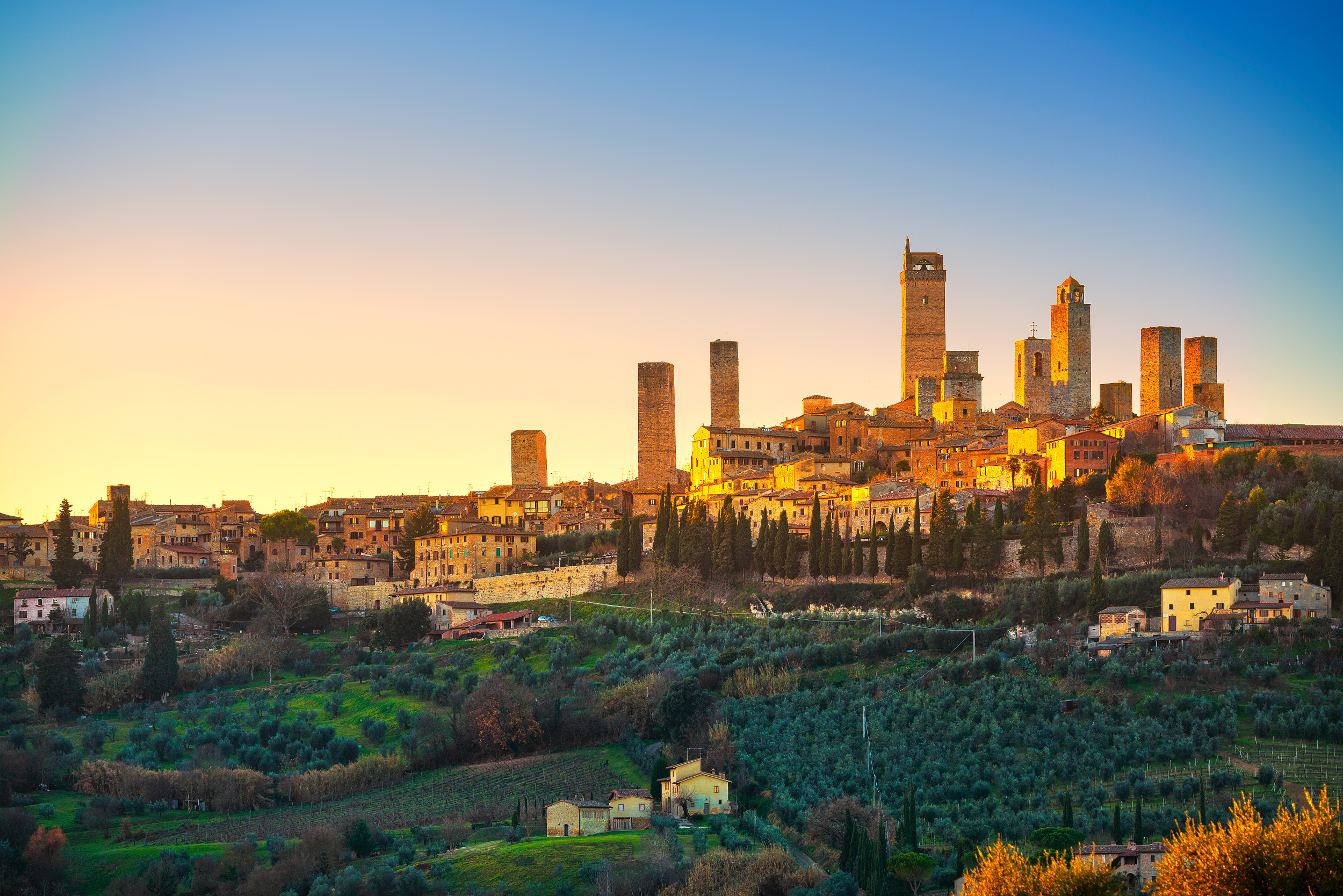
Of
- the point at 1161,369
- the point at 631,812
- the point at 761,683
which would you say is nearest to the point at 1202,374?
the point at 1161,369

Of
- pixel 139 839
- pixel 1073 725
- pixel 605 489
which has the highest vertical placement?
pixel 605 489

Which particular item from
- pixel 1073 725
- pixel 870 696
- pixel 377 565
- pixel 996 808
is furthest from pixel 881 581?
pixel 377 565

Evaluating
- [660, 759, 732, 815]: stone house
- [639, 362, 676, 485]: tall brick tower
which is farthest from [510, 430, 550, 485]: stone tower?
[660, 759, 732, 815]: stone house

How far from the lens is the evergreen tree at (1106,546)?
45.4 meters

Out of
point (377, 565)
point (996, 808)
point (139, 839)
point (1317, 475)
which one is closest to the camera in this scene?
point (996, 808)

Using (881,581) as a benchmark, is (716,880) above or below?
below

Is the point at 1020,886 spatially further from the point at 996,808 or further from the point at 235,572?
the point at 235,572

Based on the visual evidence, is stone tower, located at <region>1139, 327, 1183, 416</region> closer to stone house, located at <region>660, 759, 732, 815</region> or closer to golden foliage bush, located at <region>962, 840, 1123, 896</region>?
stone house, located at <region>660, 759, 732, 815</region>

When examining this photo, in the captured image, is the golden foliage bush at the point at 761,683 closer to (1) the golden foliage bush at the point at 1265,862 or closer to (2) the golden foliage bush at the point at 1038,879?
(2) the golden foliage bush at the point at 1038,879

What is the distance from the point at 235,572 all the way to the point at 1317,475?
4034cm

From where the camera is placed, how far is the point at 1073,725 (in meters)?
37.3

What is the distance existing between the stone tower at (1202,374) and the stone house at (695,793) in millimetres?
34027

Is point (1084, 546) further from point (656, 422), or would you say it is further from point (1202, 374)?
point (656, 422)

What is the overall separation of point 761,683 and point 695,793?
21.0ft
